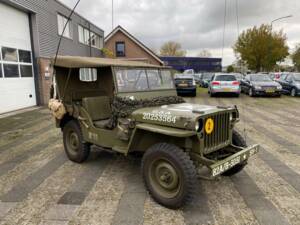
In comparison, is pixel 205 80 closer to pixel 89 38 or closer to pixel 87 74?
pixel 89 38

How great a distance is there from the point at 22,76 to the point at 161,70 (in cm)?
918

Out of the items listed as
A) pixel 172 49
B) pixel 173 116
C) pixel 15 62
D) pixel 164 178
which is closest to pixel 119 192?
pixel 164 178

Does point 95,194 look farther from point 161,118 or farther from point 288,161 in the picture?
point 288,161

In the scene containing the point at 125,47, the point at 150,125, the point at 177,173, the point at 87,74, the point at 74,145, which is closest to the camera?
the point at 177,173

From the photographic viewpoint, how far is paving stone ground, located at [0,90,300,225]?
2.91 meters

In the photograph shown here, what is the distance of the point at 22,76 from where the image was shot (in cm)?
1122

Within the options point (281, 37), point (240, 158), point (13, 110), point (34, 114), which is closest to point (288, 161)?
point (240, 158)

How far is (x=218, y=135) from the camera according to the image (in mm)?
3342

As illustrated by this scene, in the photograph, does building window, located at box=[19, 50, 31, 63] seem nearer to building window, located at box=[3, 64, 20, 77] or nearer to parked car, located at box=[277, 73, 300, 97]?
building window, located at box=[3, 64, 20, 77]

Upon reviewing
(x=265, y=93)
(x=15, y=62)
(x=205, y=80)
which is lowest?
(x=265, y=93)

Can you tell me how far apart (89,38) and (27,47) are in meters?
8.75

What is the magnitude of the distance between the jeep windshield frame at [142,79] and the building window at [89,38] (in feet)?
48.8

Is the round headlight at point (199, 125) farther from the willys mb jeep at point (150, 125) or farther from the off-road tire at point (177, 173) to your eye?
the off-road tire at point (177, 173)

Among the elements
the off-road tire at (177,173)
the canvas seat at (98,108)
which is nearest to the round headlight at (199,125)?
the off-road tire at (177,173)
